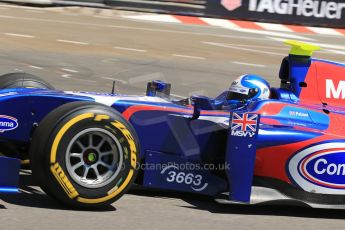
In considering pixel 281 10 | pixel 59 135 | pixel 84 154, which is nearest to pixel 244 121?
pixel 84 154

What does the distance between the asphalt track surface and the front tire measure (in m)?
0.16

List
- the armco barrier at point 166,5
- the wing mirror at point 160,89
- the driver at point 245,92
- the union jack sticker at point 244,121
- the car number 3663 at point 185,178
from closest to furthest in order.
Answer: the union jack sticker at point 244,121, the car number 3663 at point 185,178, the driver at point 245,92, the wing mirror at point 160,89, the armco barrier at point 166,5

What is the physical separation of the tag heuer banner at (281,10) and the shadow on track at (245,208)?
15.6 meters

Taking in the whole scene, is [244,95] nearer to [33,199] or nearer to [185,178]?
[185,178]

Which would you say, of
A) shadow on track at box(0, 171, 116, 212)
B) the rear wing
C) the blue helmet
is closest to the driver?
the blue helmet

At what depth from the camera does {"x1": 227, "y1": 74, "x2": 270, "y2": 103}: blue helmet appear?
658 cm

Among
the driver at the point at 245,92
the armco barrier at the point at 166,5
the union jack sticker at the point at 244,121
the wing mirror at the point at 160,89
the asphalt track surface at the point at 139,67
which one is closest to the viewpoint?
the asphalt track surface at the point at 139,67

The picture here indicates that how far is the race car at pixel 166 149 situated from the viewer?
5211 millimetres

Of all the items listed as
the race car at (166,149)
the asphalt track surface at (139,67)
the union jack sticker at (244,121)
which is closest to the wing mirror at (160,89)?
the asphalt track surface at (139,67)

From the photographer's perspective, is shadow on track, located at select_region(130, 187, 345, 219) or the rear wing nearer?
shadow on track, located at select_region(130, 187, 345, 219)

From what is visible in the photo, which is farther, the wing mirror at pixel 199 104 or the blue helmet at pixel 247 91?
the blue helmet at pixel 247 91

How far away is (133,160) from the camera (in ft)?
17.6

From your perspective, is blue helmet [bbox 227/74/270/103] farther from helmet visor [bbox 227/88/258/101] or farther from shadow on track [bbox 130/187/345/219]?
shadow on track [bbox 130/187/345/219]

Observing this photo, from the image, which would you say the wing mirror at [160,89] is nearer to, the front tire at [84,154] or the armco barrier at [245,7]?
the front tire at [84,154]
